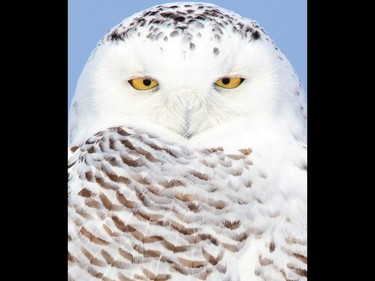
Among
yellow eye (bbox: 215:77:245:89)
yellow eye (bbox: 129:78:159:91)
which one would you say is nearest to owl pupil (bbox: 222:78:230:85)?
yellow eye (bbox: 215:77:245:89)

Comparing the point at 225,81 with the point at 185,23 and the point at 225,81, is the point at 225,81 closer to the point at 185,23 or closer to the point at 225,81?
the point at 225,81

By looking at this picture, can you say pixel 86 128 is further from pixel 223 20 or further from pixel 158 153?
pixel 223 20

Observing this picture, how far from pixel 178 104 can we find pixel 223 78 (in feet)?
0.42

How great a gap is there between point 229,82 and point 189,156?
211 millimetres

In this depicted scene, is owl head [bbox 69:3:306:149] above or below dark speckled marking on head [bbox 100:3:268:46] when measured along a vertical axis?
below

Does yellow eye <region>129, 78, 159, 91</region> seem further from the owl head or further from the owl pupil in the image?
the owl pupil

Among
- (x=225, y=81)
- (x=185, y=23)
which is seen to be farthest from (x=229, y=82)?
(x=185, y=23)

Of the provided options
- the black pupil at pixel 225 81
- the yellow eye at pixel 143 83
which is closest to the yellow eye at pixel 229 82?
the black pupil at pixel 225 81

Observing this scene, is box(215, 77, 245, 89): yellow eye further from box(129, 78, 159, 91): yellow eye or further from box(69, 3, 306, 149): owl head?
box(129, 78, 159, 91): yellow eye

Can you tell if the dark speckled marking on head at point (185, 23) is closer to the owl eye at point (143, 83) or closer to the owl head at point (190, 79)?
the owl head at point (190, 79)

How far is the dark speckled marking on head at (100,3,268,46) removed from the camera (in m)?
1.92

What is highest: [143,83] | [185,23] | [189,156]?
[185,23]

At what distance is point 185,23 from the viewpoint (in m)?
1.93

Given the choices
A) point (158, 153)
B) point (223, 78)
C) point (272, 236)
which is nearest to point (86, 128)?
point (158, 153)
